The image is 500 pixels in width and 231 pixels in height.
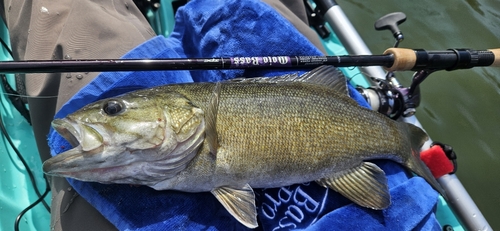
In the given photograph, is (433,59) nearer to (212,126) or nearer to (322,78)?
(322,78)

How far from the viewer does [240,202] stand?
5.56ft

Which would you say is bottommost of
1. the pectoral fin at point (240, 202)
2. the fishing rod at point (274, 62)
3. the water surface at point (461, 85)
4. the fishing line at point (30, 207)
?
the water surface at point (461, 85)

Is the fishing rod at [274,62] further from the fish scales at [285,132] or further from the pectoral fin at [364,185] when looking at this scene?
the pectoral fin at [364,185]

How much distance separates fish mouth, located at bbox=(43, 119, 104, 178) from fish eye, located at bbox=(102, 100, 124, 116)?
10cm

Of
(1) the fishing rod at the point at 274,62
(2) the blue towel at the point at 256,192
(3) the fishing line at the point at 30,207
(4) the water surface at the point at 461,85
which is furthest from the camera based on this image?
(4) the water surface at the point at 461,85

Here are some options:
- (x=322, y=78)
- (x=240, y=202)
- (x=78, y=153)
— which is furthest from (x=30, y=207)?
(x=322, y=78)

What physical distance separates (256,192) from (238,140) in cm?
40

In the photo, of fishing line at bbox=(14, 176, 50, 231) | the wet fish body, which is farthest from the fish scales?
fishing line at bbox=(14, 176, 50, 231)

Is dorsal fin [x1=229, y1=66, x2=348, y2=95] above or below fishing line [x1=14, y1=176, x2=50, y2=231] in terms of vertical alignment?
above

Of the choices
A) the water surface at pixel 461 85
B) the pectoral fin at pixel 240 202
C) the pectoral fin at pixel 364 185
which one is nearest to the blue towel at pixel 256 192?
the pectoral fin at pixel 364 185

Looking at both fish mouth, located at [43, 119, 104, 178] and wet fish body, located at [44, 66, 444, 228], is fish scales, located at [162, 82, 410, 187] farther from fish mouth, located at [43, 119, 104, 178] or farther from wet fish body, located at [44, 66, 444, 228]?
fish mouth, located at [43, 119, 104, 178]

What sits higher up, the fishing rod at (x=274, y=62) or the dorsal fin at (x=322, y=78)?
the fishing rod at (x=274, y=62)

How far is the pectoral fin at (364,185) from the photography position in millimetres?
1803

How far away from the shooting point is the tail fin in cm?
200
